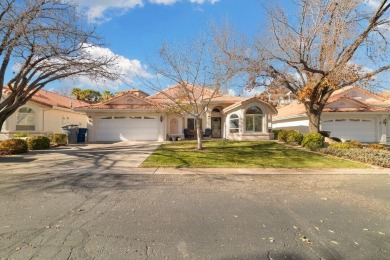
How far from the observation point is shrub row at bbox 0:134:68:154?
492 inches

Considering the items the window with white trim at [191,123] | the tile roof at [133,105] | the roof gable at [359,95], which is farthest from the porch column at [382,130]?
the tile roof at [133,105]

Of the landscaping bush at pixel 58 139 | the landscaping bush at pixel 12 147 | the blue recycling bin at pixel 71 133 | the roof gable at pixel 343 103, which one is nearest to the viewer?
the landscaping bush at pixel 12 147

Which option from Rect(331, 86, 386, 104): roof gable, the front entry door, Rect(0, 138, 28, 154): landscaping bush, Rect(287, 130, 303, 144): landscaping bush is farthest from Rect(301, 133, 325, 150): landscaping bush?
Rect(0, 138, 28, 154): landscaping bush

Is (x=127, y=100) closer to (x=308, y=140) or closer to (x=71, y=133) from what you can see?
(x=71, y=133)

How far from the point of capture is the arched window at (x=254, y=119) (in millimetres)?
20750

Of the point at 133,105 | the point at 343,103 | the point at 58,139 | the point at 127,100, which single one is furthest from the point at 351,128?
the point at 58,139

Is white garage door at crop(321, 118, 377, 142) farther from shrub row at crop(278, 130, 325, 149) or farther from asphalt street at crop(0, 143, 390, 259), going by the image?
asphalt street at crop(0, 143, 390, 259)

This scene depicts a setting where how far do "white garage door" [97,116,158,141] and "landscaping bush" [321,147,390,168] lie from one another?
13367 millimetres

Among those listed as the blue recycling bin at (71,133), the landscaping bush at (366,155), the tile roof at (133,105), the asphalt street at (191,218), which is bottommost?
the asphalt street at (191,218)

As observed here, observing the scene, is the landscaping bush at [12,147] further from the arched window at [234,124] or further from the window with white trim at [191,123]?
the arched window at [234,124]

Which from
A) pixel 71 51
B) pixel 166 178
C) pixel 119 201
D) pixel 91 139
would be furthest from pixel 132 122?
pixel 119 201

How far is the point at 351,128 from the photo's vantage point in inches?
887

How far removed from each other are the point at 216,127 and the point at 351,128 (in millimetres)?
12414

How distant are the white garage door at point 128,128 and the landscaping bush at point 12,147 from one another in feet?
24.7
